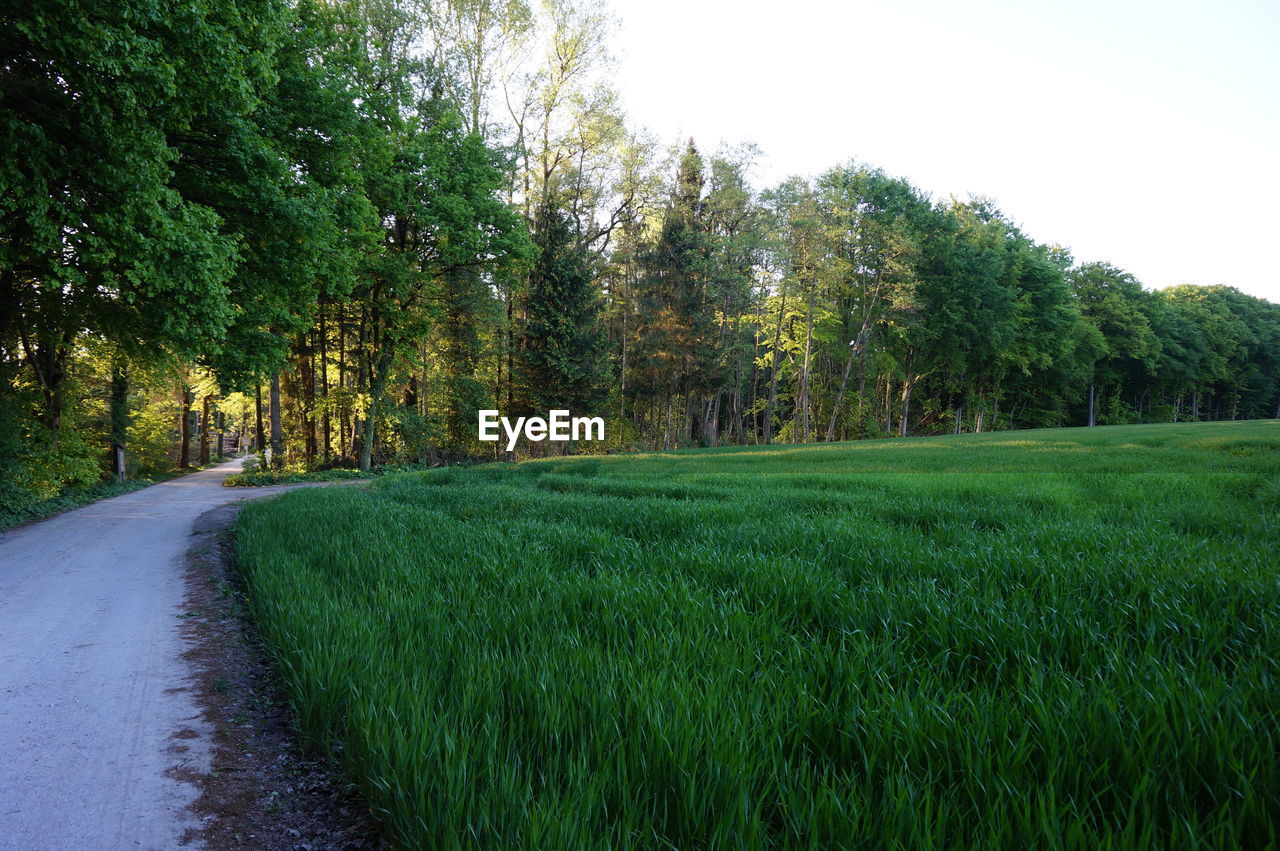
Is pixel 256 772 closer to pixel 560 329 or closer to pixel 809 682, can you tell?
pixel 809 682

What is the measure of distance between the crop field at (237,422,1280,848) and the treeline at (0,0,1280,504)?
7.14 metres

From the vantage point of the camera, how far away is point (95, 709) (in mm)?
2994

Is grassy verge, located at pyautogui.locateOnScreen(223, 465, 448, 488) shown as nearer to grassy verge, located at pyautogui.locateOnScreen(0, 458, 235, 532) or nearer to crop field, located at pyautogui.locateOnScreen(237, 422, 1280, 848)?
grassy verge, located at pyautogui.locateOnScreen(0, 458, 235, 532)

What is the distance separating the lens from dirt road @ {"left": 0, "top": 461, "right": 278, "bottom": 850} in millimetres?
2098

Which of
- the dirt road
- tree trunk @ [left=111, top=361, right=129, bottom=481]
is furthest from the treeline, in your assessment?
the dirt road

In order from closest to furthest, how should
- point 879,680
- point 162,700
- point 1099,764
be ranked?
point 1099,764 → point 879,680 → point 162,700

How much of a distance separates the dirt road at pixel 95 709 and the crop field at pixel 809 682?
558 millimetres

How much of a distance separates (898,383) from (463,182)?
38.1 metres

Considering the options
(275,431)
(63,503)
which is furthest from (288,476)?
(63,503)

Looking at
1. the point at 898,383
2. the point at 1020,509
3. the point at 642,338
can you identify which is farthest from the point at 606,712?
the point at 898,383

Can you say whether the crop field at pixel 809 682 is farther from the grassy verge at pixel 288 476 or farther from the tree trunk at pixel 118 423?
the tree trunk at pixel 118 423

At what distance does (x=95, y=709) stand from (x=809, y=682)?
12.7 feet

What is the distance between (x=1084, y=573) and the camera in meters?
3.57

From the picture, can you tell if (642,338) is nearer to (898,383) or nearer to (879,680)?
(898,383)
